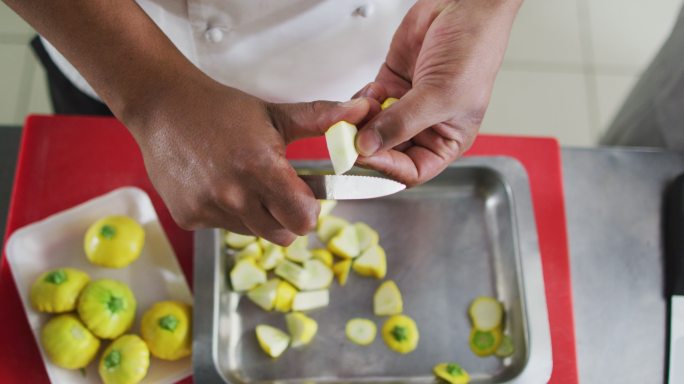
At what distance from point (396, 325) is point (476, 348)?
0.43ft

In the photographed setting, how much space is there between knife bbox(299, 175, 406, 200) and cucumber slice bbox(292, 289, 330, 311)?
25 centimetres

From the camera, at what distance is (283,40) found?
33.2 inches

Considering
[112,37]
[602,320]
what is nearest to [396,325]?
[602,320]

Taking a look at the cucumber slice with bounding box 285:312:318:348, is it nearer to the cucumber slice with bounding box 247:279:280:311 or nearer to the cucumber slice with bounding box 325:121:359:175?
the cucumber slice with bounding box 247:279:280:311

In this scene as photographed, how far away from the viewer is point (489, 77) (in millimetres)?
717

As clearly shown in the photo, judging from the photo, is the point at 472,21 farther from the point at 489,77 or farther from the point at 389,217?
the point at 389,217

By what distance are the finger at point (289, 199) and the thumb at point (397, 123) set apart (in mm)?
74

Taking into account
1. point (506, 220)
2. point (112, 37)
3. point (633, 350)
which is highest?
point (112, 37)

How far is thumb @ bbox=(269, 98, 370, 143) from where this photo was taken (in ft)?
1.99

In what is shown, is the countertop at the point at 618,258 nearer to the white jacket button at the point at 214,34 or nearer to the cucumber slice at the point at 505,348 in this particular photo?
the cucumber slice at the point at 505,348

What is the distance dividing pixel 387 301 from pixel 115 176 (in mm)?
507

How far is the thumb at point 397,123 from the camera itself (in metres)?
0.62

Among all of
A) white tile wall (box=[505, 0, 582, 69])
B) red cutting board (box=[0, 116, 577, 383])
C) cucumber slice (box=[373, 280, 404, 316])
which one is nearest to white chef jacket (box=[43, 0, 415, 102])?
red cutting board (box=[0, 116, 577, 383])

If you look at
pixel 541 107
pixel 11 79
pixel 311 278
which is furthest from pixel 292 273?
pixel 11 79
